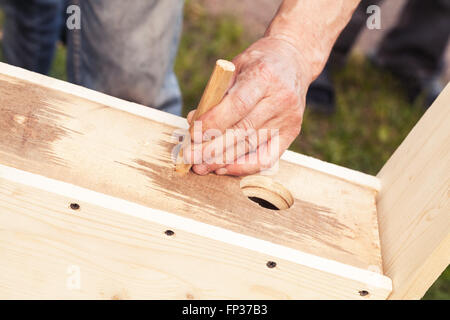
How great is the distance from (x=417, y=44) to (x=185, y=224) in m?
2.88

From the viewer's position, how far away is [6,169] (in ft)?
3.43

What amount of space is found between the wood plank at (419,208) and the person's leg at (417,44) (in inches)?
87.7

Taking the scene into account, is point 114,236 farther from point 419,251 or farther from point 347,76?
point 347,76

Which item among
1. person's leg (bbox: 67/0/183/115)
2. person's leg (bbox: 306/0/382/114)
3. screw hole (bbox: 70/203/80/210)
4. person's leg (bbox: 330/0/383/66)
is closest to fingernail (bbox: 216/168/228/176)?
screw hole (bbox: 70/203/80/210)

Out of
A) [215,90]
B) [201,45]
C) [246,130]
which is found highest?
[215,90]

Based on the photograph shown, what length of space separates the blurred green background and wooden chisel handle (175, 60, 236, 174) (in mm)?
1661

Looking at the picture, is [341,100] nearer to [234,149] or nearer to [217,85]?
[234,149]

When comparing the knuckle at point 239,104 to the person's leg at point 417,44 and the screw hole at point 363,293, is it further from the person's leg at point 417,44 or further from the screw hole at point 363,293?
the person's leg at point 417,44

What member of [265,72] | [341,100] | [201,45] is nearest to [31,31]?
[201,45]

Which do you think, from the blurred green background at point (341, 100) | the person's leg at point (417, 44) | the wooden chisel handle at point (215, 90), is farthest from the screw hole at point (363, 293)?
the person's leg at point (417, 44)

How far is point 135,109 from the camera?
4.33ft

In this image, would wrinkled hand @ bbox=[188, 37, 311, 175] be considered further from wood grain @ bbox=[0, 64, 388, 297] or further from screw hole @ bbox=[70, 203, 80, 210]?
screw hole @ bbox=[70, 203, 80, 210]

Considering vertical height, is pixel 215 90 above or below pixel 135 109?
above

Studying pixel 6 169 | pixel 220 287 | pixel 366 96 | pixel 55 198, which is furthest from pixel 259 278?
pixel 366 96
